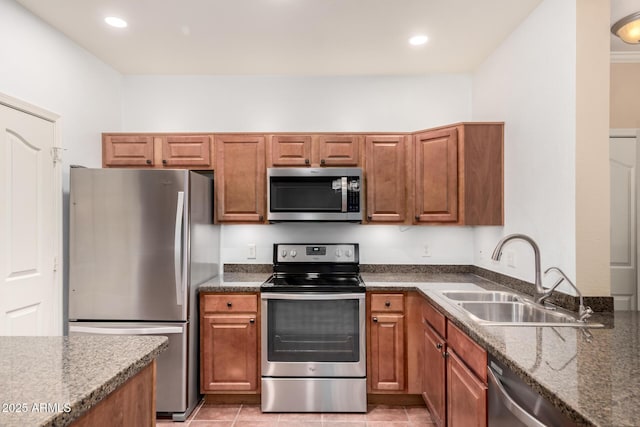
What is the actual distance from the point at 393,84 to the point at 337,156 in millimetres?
921

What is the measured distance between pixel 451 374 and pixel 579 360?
89cm

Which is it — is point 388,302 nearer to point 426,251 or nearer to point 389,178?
point 426,251

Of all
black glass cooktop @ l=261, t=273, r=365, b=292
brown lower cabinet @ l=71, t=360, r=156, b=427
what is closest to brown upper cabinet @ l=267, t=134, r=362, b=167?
black glass cooktop @ l=261, t=273, r=365, b=292

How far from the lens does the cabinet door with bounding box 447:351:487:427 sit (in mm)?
1585

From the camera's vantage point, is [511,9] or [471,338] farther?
[511,9]

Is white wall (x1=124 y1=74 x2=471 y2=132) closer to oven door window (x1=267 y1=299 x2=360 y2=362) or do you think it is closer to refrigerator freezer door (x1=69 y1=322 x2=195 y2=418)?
oven door window (x1=267 y1=299 x2=360 y2=362)

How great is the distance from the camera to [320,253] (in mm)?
3186

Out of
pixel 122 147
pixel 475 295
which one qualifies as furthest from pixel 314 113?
pixel 475 295

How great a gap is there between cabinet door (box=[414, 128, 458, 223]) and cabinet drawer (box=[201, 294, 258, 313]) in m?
1.45

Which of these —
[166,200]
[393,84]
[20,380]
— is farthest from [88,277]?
[393,84]

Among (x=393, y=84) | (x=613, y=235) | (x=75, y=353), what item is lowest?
(x=75, y=353)

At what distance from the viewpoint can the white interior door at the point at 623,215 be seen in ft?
9.07

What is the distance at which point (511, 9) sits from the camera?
225cm

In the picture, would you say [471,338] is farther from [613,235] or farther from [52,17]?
[52,17]
